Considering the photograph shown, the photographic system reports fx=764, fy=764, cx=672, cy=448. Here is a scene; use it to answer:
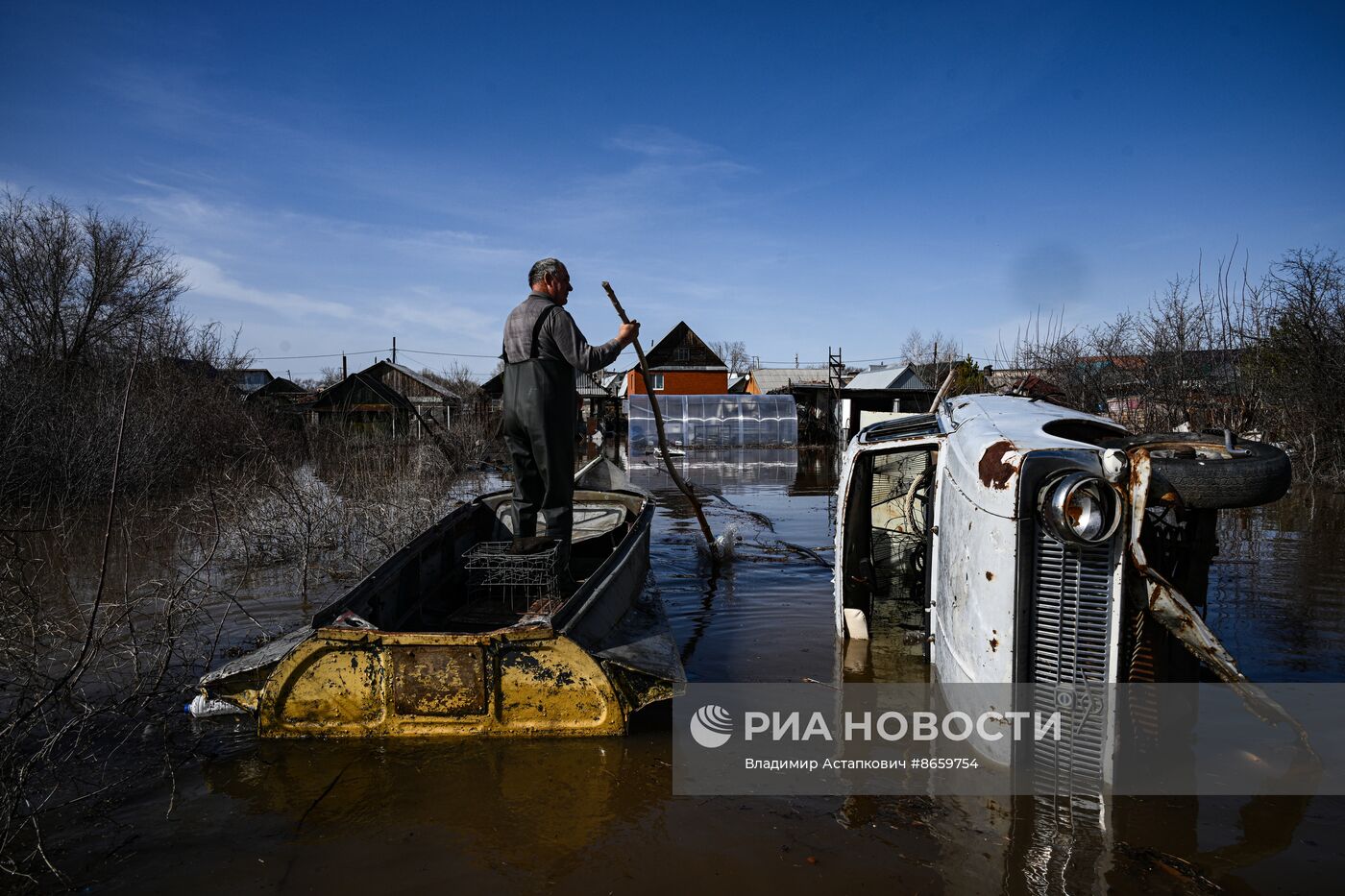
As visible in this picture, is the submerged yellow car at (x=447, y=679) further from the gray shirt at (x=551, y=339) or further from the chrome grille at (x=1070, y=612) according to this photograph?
the chrome grille at (x=1070, y=612)

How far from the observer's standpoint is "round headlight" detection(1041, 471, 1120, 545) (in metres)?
2.98

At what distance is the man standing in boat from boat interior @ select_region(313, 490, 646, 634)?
195mm

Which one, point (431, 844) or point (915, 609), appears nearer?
point (431, 844)

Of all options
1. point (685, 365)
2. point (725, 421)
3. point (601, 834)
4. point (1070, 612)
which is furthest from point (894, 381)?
point (601, 834)

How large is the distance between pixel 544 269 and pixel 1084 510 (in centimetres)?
381

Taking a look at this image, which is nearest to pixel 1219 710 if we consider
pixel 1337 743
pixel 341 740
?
pixel 1337 743

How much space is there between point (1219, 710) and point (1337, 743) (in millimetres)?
561

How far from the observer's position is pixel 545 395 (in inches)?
206

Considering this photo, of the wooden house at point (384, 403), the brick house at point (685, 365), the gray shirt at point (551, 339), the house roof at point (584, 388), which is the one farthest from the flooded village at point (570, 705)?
the brick house at point (685, 365)

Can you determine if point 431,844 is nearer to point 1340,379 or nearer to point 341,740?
point 341,740

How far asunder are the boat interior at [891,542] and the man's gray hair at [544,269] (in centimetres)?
255

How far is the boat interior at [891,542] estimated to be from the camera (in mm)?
5586

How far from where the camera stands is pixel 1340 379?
12.8m

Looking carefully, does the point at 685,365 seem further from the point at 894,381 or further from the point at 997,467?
the point at 997,467
